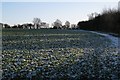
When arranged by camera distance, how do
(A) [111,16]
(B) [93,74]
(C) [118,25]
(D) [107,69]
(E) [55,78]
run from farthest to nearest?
(A) [111,16] < (C) [118,25] < (D) [107,69] < (B) [93,74] < (E) [55,78]

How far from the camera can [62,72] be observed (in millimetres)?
9453

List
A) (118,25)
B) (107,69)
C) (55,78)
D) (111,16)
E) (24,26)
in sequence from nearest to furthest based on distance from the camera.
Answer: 1. (55,78)
2. (107,69)
3. (118,25)
4. (111,16)
5. (24,26)

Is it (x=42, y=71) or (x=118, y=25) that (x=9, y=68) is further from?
(x=118, y=25)

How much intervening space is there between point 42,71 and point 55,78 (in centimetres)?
133

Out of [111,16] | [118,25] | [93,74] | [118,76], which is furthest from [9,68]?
[111,16]

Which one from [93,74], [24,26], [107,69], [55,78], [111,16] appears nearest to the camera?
[55,78]

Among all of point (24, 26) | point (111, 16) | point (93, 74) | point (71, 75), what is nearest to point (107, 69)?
point (93, 74)

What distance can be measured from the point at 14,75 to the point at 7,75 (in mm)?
239

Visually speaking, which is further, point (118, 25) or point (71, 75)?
point (118, 25)

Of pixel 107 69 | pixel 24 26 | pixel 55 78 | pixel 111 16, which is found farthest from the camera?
pixel 24 26

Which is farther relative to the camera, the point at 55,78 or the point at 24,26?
the point at 24,26

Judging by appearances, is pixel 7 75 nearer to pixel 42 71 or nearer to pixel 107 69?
pixel 42 71

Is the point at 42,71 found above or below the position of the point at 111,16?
below

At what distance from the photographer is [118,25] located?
2117 inches
